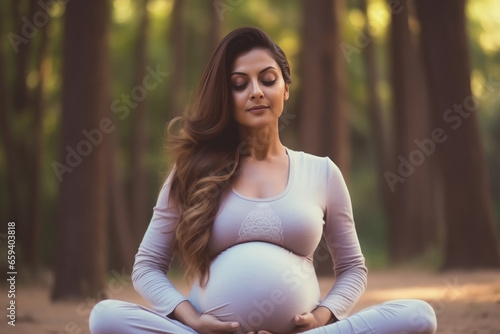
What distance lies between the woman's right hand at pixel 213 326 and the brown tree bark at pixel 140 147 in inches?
651

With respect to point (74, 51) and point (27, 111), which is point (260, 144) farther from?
point (27, 111)

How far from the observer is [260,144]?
3.81 m

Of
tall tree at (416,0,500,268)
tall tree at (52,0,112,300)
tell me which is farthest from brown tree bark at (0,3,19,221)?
tall tree at (416,0,500,268)

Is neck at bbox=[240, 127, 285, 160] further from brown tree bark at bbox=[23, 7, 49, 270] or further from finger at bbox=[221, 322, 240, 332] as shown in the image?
brown tree bark at bbox=[23, 7, 49, 270]

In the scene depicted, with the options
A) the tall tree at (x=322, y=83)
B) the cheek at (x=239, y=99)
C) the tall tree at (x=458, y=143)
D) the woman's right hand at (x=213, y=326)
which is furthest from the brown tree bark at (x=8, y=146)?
the woman's right hand at (x=213, y=326)

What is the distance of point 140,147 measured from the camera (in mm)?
20188

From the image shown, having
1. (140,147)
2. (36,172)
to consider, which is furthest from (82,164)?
(140,147)

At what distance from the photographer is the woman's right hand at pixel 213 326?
10.9ft

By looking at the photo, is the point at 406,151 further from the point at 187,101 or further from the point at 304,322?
the point at 304,322

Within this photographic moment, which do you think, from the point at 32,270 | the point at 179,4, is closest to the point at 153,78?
the point at 179,4

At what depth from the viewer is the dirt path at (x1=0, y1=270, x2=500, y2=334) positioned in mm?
7215

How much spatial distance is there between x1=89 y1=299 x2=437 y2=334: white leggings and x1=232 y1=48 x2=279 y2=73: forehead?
116 centimetres

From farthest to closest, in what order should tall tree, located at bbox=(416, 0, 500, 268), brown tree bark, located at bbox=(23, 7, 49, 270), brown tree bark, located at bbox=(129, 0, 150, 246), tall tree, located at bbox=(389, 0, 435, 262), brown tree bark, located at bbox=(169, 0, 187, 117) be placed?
1. brown tree bark, located at bbox=(169, 0, 187, 117)
2. brown tree bark, located at bbox=(129, 0, 150, 246)
3. tall tree, located at bbox=(389, 0, 435, 262)
4. brown tree bark, located at bbox=(23, 7, 49, 270)
5. tall tree, located at bbox=(416, 0, 500, 268)

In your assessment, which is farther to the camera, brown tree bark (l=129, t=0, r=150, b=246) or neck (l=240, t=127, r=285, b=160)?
brown tree bark (l=129, t=0, r=150, b=246)
